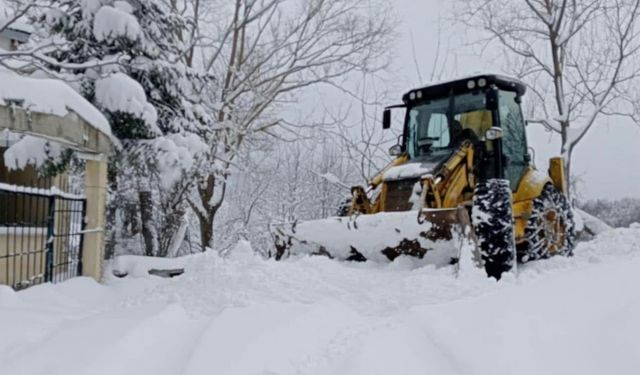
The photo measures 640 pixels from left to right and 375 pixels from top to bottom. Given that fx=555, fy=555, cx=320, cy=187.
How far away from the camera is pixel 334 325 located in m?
3.62

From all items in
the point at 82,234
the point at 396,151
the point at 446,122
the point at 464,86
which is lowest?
the point at 82,234

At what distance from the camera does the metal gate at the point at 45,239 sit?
6.11m

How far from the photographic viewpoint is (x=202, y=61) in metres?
14.2

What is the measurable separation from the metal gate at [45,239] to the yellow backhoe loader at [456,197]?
8.29 feet

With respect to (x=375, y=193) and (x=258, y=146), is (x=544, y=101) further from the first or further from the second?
(x=375, y=193)

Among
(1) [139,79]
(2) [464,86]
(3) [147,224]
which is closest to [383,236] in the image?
(2) [464,86]

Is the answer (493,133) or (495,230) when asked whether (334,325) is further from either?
(493,133)

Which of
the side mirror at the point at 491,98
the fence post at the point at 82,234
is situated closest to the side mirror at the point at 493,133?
the side mirror at the point at 491,98

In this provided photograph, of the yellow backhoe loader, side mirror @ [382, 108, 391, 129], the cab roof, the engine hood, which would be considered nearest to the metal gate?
the yellow backhoe loader

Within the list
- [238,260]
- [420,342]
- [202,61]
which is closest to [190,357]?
[420,342]

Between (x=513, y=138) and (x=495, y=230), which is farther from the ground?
(x=513, y=138)

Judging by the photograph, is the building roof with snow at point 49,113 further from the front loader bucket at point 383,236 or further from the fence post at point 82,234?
the front loader bucket at point 383,236

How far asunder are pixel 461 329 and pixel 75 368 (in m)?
2.08

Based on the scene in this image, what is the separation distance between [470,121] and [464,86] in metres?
0.47
